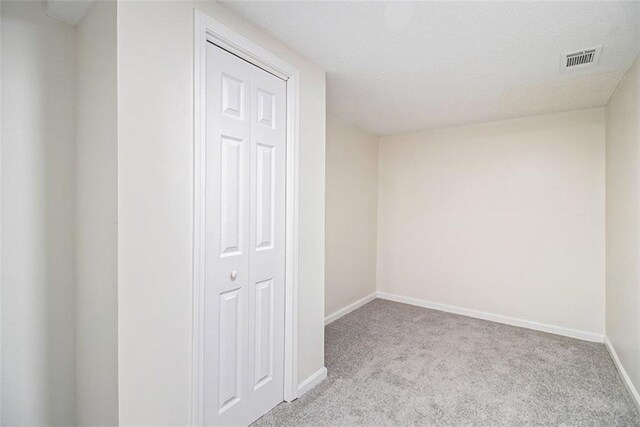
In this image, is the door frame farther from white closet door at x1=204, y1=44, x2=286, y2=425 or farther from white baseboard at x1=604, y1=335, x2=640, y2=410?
white baseboard at x1=604, y1=335, x2=640, y2=410

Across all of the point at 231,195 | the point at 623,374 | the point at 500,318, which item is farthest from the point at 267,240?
the point at 500,318

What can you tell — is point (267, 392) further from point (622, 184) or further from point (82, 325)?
point (622, 184)

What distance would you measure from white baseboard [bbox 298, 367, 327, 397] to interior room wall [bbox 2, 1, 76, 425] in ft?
4.36

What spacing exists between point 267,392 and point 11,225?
5.49 ft

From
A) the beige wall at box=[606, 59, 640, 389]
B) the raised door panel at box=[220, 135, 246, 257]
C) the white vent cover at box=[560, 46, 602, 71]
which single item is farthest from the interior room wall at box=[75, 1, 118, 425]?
the beige wall at box=[606, 59, 640, 389]

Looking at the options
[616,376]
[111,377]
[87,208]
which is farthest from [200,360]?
[616,376]

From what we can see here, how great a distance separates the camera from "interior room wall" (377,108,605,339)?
3238 millimetres

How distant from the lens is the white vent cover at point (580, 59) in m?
2.05

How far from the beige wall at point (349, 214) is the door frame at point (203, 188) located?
1.50 meters

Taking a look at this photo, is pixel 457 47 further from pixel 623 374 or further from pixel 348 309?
pixel 348 309

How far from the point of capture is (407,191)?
4.40m

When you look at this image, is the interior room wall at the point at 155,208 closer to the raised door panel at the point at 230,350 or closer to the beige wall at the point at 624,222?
the raised door panel at the point at 230,350

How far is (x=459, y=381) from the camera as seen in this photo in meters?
2.41

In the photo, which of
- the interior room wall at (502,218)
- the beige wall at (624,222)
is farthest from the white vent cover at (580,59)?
the interior room wall at (502,218)
